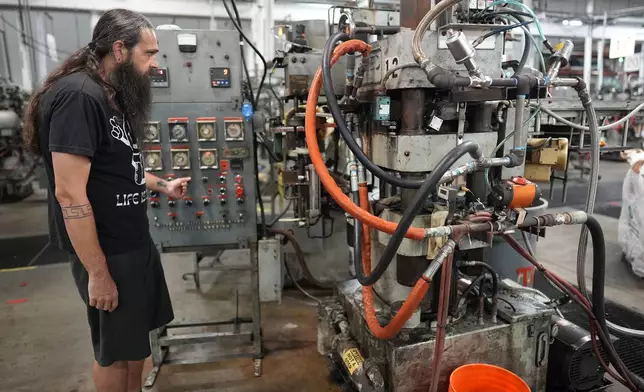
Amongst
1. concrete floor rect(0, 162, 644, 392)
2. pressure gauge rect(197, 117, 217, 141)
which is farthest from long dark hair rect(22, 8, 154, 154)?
concrete floor rect(0, 162, 644, 392)

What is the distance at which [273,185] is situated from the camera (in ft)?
12.4

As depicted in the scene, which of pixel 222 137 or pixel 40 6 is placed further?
pixel 40 6

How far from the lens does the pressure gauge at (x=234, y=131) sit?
197 cm

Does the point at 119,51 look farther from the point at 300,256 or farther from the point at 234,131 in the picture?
the point at 300,256

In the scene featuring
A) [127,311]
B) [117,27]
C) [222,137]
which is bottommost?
[127,311]

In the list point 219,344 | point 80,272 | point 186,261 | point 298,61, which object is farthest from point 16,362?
point 298,61

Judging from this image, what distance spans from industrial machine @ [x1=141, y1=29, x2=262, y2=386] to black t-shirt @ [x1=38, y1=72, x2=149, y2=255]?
52 centimetres

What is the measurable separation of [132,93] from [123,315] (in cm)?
71

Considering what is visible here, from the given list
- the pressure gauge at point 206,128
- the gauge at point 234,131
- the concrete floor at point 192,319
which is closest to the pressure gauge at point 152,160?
the pressure gauge at point 206,128

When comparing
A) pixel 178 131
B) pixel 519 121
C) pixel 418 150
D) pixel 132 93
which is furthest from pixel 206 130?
pixel 519 121

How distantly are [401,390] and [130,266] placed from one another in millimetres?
1007

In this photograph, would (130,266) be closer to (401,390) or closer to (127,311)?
(127,311)

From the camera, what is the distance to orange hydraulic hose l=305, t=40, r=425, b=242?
126 cm

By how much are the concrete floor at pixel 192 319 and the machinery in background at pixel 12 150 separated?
283 cm
